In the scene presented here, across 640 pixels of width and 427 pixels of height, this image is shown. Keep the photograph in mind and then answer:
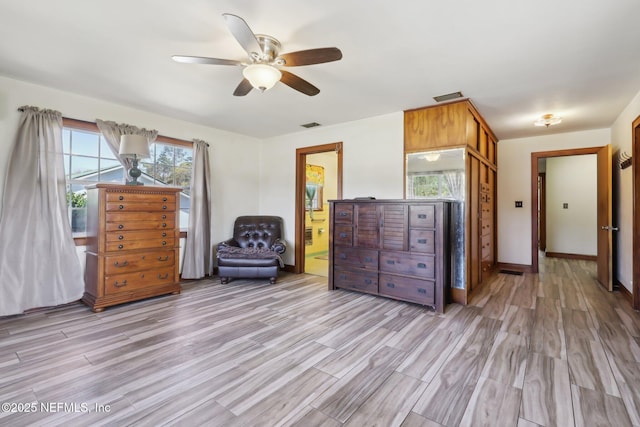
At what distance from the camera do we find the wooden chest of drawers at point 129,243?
3.21 m

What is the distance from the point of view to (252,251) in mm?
4555

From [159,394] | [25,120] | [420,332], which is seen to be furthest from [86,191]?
[420,332]

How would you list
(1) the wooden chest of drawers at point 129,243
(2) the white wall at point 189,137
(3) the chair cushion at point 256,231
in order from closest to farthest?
(2) the white wall at point 189,137
(1) the wooden chest of drawers at point 129,243
(3) the chair cushion at point 256,231

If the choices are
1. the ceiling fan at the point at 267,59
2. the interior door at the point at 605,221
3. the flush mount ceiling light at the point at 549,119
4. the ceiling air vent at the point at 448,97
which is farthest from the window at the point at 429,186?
the interior door at the point at 605,221

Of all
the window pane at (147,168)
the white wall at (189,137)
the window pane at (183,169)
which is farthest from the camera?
the window pane at (183,169)

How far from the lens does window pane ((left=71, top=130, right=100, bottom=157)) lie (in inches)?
142

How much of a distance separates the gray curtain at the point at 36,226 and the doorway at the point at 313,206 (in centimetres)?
307


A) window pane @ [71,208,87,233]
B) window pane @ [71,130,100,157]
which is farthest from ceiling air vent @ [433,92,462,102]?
window pane @ [71,208,87,233]

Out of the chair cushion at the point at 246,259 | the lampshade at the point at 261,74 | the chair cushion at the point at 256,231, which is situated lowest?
the chair cushion at the point at 246,259

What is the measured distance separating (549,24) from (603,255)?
12.5 ft

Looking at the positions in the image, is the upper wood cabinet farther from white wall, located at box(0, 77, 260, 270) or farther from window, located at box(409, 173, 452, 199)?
white wall, located at box(0, 77, 260, 270)

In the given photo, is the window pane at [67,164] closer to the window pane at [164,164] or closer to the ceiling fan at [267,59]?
the window pane at [164,164]

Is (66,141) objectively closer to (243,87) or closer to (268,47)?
(243,87)

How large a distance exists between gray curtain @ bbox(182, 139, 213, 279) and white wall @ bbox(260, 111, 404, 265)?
1.24 metres
